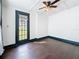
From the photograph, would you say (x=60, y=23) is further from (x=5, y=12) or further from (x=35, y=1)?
(x=5, y=12)

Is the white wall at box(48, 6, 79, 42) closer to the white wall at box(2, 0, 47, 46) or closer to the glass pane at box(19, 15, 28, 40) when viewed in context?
the white wall at box(2, 0, 47, 46)

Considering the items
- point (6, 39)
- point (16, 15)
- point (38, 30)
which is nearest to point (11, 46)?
point (6, 39)

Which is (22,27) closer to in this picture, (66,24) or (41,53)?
(41,53)

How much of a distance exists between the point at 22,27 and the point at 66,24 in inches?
118

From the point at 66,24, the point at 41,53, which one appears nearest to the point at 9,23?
the point at 41,53

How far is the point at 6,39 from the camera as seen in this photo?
3.73m

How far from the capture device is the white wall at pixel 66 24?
4.34m

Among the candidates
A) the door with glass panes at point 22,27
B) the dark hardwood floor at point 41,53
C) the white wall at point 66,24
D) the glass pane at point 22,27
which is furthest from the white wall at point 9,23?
the white wall at point 66,24

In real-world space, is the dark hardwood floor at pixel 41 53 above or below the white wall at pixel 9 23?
below

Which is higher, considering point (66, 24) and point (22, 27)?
point (66, 24)

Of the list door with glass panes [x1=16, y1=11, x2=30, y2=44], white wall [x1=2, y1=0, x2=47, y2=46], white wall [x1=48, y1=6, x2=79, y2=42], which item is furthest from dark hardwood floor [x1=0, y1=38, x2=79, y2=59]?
white wall [x1=48, y1=6, x2=79, y2=42]

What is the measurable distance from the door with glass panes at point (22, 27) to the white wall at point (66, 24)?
2.42 meters

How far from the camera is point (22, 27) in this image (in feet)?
15.8

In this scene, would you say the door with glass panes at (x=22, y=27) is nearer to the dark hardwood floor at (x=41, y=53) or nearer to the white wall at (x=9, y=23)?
the white wall at (x=9, y=23)
